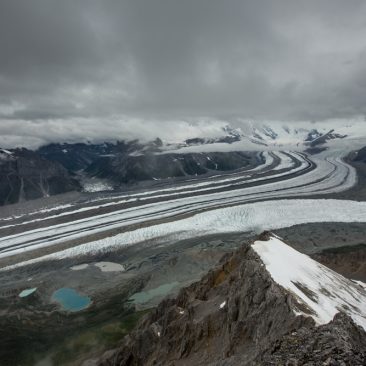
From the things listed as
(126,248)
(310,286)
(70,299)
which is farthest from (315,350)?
(126,248)

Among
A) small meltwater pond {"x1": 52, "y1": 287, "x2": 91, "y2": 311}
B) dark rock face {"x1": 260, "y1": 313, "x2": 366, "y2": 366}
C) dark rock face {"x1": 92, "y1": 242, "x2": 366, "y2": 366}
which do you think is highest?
dark rock face {"x1": 260, "y1": 313, "x2": 366, "y2": 366}

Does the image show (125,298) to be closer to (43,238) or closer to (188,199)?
(43,238)

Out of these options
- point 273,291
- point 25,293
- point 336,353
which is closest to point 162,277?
point 25,293

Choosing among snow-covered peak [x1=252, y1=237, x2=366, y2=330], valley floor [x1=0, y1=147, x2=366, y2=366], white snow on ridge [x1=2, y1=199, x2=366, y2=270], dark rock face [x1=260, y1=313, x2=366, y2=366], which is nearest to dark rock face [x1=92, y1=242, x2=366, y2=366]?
dark rock face [x1=260, y1=313, x2=366, y2=366]

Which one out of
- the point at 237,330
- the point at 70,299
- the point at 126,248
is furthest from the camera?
→ the point at 126,248

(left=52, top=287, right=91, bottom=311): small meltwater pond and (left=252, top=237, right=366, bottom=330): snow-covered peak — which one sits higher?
(left=252, top=237, right=366, bottom=330): snow-covered peak

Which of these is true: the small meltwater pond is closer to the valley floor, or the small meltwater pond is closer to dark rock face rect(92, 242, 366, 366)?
the valley floor

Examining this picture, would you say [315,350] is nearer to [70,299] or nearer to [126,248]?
[70,299]
